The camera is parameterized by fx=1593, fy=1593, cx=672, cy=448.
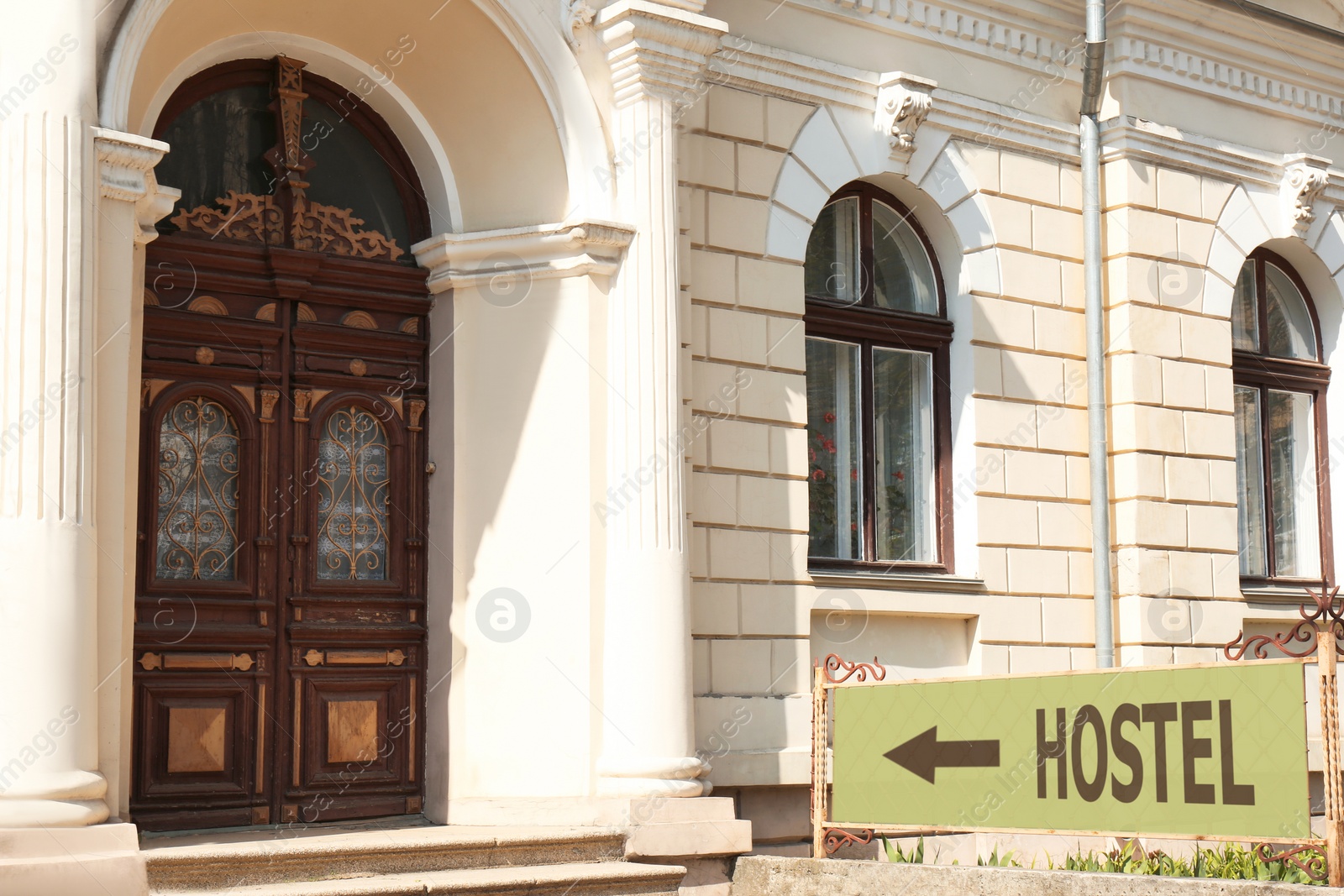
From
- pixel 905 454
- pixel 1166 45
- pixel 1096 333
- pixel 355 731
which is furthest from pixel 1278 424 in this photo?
pixel 355 731

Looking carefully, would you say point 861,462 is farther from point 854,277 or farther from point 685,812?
point 685,812

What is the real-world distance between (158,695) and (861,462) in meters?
4.95

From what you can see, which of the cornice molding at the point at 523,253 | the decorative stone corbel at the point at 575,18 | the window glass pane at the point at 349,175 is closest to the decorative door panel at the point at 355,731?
the cornice molding at the point at 523,253

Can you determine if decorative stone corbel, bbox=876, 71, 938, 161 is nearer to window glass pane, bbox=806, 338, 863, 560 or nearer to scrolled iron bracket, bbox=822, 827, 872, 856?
window glass pane, bbox=806, 338, 863, 560

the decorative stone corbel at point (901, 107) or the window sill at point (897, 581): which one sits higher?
the decorative stone corbel at point (901, 107)

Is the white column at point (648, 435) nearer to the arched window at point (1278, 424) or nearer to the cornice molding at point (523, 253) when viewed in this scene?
the cornice molding at point (523, 253)

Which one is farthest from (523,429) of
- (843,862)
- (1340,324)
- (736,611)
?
(1340,324)

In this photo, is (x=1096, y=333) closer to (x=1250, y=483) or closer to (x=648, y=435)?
(x=1250, y=483)

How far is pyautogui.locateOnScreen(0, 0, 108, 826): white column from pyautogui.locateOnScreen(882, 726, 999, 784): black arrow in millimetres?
3876

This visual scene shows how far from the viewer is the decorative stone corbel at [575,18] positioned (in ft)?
30.8

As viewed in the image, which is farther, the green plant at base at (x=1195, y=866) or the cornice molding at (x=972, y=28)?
the cornice molding at (x=972, y=28)

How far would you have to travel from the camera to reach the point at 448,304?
9.80 metres

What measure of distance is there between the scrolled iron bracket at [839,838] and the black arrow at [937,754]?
1.54ft

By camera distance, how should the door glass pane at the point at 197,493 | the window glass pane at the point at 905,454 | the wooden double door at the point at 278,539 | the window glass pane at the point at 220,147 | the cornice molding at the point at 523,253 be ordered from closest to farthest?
the wooden double door at the point at 278,539
the door glass pane at the point at 197,493
the window glass pane at the point at 220,147
the cornice molding at the point at 523,253
the window glass pane at the point at 905,454
